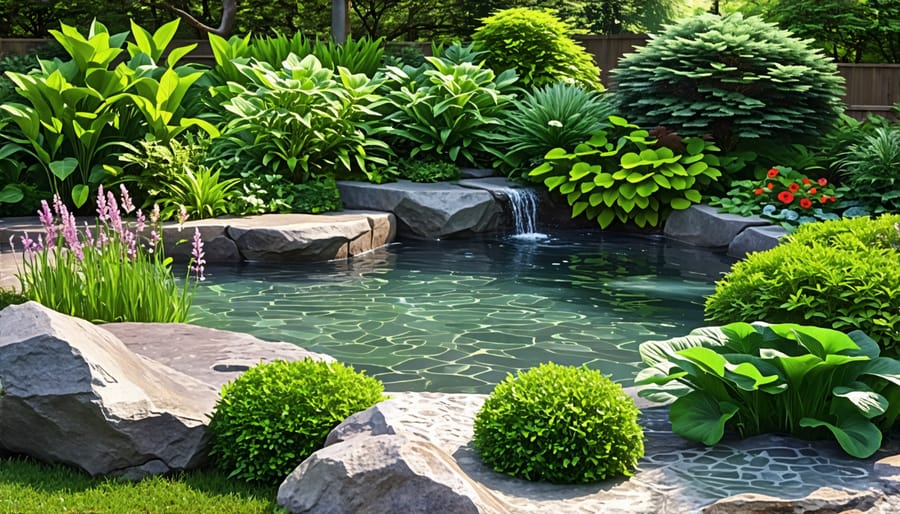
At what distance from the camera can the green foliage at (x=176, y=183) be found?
1075 centimetres

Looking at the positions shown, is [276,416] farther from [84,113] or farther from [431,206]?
[84,113]

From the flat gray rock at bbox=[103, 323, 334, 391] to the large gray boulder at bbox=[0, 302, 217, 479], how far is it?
57cm

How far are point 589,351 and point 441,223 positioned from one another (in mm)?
5347

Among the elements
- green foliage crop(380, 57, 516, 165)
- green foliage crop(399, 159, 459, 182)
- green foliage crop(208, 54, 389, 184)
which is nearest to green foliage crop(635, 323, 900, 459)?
green foliage crop(208, 54, 389, 184)

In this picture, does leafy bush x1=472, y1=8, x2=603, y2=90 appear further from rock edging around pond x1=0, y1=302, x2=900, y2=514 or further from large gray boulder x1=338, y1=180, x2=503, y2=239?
rock edging around pond x1=0, y1=302, x2=900, y2=514

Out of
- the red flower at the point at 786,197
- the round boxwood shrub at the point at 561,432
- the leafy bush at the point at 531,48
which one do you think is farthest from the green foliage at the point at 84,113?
the round boxwood shrub at the point at 561,432

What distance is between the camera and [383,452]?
3305mm

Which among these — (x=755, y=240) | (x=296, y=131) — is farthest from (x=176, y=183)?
(x=755, y=240)

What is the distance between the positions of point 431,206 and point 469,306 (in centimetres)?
387

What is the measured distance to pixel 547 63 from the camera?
50.0 ft

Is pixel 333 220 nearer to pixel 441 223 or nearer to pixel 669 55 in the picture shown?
pixel 441 223

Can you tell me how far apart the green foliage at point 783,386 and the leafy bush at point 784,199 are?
7.15 m

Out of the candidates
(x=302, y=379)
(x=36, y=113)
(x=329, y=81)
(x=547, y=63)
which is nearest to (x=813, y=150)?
(x=547, y=63)

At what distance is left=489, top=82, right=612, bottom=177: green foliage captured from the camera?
43.3ft
